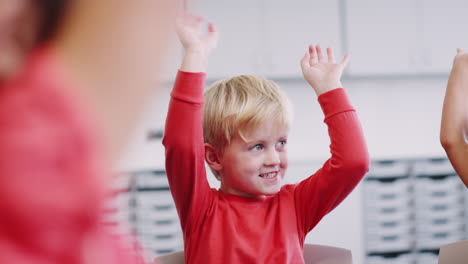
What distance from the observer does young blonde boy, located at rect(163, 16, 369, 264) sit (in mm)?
916

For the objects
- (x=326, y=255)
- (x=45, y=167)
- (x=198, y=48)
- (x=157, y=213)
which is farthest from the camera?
(x=157, y=213)

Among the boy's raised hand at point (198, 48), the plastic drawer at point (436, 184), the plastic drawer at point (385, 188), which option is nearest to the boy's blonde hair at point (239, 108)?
the boy's raised hand at point (198, 48)

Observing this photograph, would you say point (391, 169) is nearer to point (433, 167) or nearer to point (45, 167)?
point (433, 167)

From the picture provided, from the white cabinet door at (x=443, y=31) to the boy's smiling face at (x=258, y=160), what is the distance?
6.12 feet

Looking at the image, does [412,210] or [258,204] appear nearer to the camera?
[258,204]

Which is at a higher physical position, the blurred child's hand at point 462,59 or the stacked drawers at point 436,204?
the blurred child's hand at point 462,59

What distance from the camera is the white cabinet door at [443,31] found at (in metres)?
2.59

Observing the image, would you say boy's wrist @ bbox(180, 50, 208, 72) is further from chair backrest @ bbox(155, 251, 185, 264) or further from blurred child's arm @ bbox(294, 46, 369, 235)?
chair backrest @ bbox(155, 251, 185, 264)

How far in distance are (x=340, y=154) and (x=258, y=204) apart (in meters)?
0.19

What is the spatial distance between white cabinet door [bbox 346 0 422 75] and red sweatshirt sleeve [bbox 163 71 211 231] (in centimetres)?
181

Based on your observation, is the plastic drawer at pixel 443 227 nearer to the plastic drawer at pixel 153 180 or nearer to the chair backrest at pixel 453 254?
the plastic drawer at pixel 153 180

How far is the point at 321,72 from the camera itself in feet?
3.23

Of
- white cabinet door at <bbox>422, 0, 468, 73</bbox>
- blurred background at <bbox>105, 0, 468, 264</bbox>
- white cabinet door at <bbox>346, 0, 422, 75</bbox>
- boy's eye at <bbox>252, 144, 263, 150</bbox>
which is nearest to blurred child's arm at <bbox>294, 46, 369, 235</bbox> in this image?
boy's eye at <bbox>252, 144, 263, 150</bbox>

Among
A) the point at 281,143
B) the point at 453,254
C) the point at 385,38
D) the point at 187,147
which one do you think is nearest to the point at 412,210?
the point at 385,38
